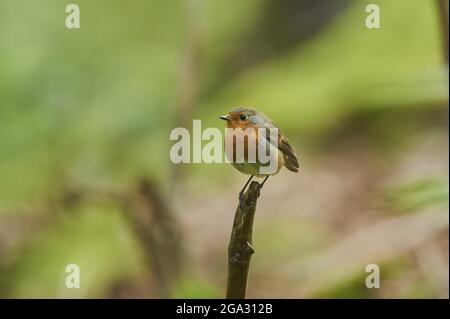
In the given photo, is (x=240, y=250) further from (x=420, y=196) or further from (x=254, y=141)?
(x=420, y=196)

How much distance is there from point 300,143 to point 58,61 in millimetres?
1336

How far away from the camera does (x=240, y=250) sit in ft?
3.62

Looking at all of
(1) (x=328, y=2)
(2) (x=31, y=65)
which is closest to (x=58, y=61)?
(2) (x=31, y=65)

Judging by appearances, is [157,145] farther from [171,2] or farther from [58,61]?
[171,2]

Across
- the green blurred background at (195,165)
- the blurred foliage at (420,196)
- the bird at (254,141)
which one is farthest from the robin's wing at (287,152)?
the green blurred background at (195,165)

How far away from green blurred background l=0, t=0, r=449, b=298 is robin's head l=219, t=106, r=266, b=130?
3.62 ft

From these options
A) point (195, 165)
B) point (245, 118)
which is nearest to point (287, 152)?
point (245, 118)

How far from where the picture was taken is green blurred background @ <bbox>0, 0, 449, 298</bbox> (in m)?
2.81

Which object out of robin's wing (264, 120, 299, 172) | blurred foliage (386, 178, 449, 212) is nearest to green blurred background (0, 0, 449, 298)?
blurred foliage (386, 178, 449, 212)

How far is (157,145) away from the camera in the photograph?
4484mm

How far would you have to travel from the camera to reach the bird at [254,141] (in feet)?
3.31

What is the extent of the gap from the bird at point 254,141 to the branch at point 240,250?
0.02 metres

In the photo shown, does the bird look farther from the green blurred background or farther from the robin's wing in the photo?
the green blurred background

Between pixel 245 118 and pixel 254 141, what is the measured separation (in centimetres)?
6
